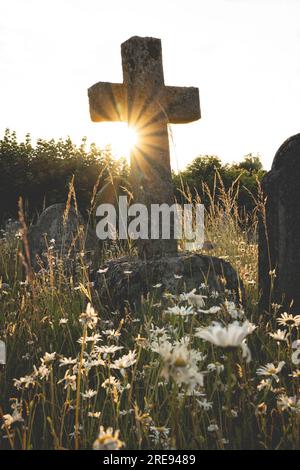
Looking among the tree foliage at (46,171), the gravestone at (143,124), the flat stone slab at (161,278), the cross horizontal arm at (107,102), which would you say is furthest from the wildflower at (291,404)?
the tree foliage at (46,171)

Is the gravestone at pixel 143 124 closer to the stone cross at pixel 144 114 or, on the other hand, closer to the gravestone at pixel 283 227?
the stone cross at pixel 144 114

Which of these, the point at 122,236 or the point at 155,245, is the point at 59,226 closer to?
the point at 122,236

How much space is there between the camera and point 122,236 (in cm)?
777

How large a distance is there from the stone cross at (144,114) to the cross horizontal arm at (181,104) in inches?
4.2

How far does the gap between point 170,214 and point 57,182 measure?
6.24 metres

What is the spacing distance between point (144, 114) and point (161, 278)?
4.86 ft

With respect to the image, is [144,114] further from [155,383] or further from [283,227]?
[155,383]

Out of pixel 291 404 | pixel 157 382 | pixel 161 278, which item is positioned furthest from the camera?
pixel 161 278

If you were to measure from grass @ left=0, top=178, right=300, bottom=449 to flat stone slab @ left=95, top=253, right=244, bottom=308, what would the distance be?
12 centimetres

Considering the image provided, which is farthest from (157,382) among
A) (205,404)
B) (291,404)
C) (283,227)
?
(283,227)

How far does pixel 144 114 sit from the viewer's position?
5.09 metres

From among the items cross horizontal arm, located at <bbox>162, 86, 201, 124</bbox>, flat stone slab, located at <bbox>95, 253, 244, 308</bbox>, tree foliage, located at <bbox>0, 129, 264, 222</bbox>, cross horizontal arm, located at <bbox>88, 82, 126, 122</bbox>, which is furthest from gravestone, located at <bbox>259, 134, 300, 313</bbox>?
tree foliage, located at <bbox>0, 129, 264, 222</bbox>

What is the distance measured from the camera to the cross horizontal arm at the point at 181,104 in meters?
5.30
